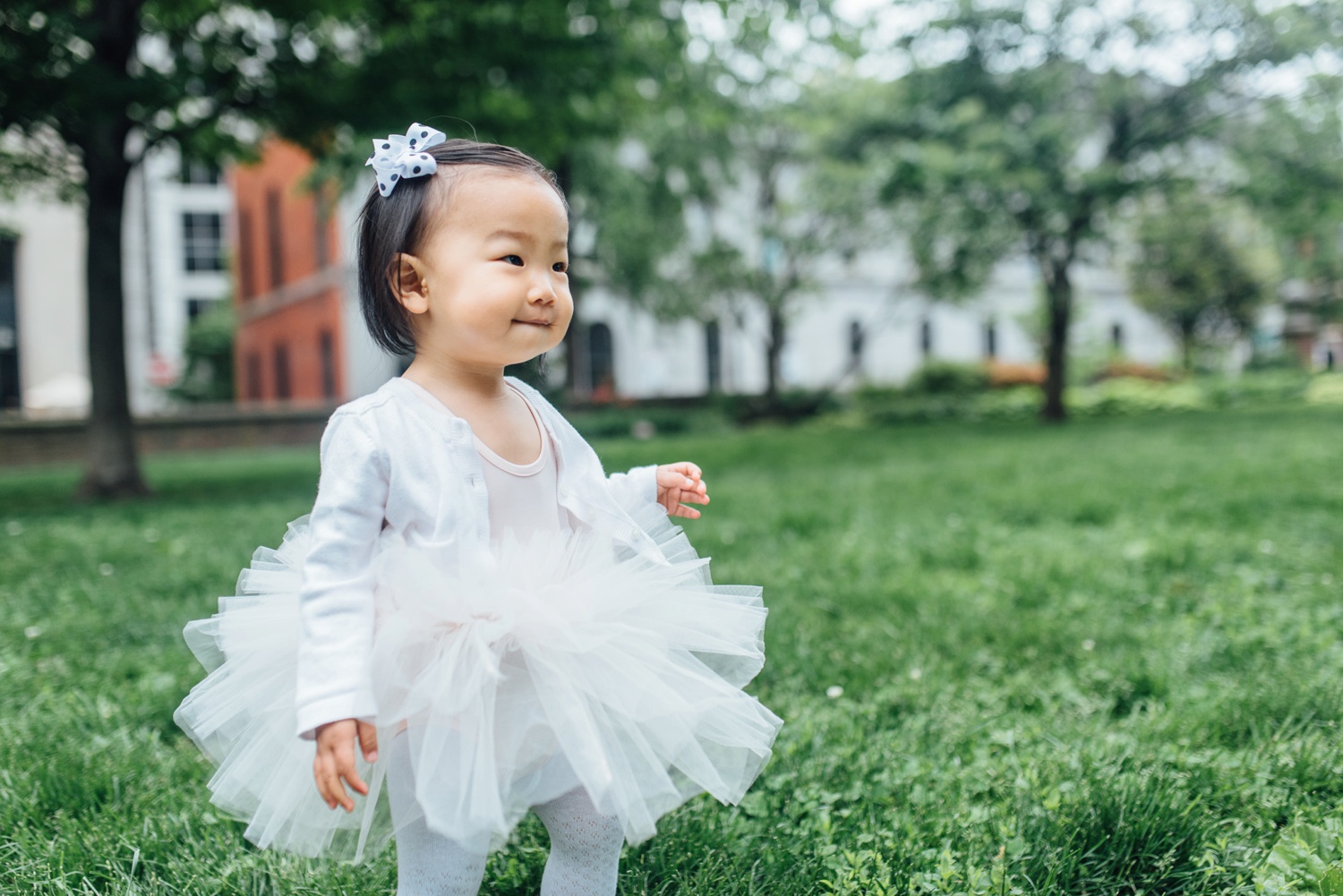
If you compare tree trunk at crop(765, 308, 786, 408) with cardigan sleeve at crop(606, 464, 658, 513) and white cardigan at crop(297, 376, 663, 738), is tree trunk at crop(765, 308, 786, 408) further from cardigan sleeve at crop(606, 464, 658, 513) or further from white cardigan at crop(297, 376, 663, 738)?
white cardigan at crop(297, 376, 663, 738)

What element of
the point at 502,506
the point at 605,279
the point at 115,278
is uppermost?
the point at 605,279

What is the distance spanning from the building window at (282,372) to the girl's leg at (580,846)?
3150 centimetres

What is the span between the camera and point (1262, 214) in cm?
1631

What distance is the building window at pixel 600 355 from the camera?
1188 inches

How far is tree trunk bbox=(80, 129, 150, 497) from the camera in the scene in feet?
31.4

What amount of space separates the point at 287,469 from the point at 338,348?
1395 centimetres

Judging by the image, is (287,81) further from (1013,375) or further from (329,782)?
(1013,375)

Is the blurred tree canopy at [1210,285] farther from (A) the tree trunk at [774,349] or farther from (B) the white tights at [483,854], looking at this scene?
(B) the white tights at [483,854]

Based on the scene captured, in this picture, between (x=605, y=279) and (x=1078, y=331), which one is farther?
(x=1078, y=331)

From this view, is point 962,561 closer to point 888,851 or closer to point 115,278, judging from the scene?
point 888,851

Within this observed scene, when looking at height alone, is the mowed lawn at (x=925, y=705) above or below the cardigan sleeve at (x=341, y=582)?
below

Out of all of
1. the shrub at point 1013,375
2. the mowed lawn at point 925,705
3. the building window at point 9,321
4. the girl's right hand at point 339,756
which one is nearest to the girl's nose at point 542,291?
the girl's right hand at point 339,756

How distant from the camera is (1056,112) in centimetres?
1659

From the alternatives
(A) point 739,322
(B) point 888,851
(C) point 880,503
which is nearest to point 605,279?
(A) point 739,322
